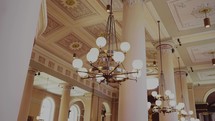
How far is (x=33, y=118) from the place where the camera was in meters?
13.4

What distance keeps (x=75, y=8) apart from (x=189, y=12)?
3.69 m

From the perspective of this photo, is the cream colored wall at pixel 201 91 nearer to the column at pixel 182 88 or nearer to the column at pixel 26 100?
the column at pixel 182 88

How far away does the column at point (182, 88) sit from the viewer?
1009 centimetres

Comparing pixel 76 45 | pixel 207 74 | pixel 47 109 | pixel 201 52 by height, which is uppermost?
pixel 76 45

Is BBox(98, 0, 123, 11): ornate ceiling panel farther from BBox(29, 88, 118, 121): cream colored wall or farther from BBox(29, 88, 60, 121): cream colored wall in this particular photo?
BBox(29, 88, 60, 121): cream colored wall

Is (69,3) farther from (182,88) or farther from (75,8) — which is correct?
(182,88)

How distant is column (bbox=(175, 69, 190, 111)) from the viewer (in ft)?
33.1

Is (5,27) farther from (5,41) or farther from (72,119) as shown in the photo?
(72,119)

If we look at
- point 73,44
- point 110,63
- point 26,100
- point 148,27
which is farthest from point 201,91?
point 110,63

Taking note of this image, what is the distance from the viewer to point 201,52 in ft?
31.3

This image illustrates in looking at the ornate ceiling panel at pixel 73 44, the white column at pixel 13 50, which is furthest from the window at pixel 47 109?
the white column at pixel 13 50

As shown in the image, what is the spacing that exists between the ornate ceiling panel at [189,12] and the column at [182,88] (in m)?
3.54

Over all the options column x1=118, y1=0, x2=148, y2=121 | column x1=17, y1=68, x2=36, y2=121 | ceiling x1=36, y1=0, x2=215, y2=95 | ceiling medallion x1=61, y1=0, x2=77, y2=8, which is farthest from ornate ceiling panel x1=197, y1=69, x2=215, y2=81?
column x1=17, y1=68, x2=36, y2=121

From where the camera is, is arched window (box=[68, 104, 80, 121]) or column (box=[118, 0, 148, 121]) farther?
arched window (box=[68, 104, 80, 121])
